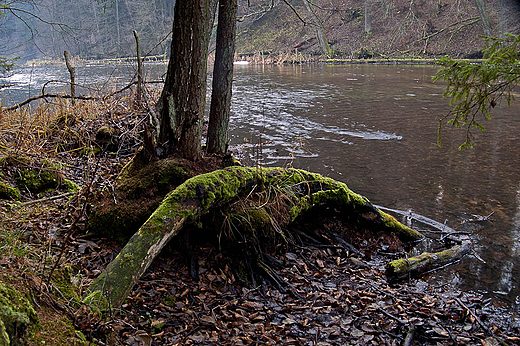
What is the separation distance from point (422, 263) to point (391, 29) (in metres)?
38.9

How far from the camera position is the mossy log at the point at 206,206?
3080mm

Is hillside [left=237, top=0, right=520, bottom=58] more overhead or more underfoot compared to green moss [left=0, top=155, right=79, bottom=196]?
more overhead

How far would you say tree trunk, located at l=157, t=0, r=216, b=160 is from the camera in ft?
15.1

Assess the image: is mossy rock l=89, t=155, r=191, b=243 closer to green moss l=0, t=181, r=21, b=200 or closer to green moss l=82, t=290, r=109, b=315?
green moss l=0, t=181, r=21, b=200

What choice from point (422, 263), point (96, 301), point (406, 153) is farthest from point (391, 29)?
point (96, 301)

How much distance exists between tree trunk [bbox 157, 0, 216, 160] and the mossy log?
778 millimetres

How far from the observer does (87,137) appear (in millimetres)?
7742

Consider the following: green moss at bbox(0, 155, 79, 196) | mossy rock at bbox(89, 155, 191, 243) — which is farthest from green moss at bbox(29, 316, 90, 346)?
green moss at bbox(0, 155, 79, 196)

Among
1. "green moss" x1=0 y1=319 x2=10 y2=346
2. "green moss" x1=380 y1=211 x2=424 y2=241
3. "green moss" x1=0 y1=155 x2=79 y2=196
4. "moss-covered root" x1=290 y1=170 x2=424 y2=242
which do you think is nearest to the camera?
"green moss" x1=0 y1=319 x2=10 y2=346

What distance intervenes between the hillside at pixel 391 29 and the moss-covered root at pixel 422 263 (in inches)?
944

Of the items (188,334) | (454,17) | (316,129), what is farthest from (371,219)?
(454,17)

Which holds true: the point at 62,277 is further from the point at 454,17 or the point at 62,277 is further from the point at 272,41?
the point at 272,41

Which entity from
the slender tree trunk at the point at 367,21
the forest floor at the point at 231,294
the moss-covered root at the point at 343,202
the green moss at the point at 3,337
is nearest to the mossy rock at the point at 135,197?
the forest floor at the point at 231,294

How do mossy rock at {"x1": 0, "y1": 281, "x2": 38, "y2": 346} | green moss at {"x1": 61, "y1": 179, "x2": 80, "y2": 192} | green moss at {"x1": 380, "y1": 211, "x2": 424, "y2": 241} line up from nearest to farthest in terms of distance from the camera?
mossy rock at {"x1": 0, "y1": 281, "x2": 38, "y2": 346}, green moss at {"x1": 61, "y1": 179, "x2": 80, "y2": 192}, green moss at {"x1": 380, "y1": 211, "x2": 424, "y2": 241}
